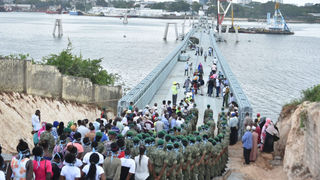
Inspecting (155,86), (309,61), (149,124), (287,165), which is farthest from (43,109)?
(309,61)

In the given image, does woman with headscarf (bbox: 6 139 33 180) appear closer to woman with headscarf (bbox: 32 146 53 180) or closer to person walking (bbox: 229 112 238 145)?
woman with headscarf (bbox: 32 146 53 180)

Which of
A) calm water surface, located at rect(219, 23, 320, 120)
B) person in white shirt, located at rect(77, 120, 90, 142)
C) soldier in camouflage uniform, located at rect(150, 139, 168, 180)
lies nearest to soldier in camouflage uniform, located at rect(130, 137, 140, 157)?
soldier in camouflage uniform, located at rect(150, 139, 168, 180)

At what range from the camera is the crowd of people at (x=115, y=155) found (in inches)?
299

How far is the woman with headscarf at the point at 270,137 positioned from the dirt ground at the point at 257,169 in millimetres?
193

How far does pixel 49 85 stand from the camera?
20.4 meters

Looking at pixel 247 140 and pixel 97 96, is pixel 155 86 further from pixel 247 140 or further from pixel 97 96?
pixel 247 140

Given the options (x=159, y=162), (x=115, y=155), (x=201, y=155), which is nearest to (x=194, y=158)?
(x=201, y=155)

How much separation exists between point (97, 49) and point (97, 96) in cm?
5947

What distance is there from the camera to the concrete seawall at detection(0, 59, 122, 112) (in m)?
19.4

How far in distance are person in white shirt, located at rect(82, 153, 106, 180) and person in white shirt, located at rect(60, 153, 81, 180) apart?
0.51ft

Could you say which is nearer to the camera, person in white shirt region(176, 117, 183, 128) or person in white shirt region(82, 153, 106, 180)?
person in white shirt region(82, 153, 106, 180)

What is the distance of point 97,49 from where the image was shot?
79.8 meters

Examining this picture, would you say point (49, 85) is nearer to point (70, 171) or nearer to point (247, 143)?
point (247, 143)

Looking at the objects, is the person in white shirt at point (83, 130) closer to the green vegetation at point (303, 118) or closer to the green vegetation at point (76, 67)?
the green vegetation at point (303, 118)
